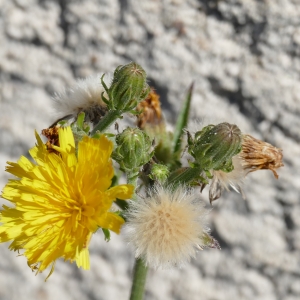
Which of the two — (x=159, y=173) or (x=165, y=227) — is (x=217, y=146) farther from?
(x=165, y=227)

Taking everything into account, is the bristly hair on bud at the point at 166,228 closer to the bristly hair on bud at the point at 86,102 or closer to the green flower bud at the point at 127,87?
the green flower bud at the point at 127,87

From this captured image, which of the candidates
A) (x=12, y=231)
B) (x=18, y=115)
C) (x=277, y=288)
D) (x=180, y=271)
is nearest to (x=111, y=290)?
(x=180, y=271)

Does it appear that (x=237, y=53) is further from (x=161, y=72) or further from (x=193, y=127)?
(x=193, y=127)

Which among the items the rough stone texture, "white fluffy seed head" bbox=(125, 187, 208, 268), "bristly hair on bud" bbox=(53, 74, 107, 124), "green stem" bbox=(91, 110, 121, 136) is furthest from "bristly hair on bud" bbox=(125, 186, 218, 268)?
the rough stone texture

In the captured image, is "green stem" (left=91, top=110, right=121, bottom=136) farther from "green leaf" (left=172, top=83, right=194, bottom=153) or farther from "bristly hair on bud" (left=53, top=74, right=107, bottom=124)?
"green leaf" (left=172, top=83, right=194, bottom=153)

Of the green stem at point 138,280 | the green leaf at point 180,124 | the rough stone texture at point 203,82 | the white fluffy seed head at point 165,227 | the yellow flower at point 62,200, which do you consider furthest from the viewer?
the rough stone texture at point 203,82

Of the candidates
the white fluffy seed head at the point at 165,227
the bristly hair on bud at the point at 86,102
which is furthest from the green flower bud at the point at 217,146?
the bristly hair on bud at the point at 86,102
